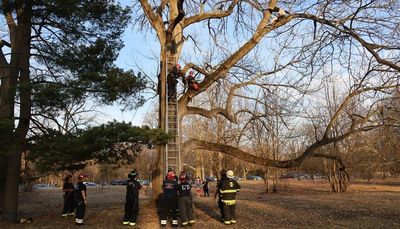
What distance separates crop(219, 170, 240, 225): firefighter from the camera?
1264 cm

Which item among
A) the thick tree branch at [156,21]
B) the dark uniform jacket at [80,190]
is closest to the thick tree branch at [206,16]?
the thick tree branch at [156,21]

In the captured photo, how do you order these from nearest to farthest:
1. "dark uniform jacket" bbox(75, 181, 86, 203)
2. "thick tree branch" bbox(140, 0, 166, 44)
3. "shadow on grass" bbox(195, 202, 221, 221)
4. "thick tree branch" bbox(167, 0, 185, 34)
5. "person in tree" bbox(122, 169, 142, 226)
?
"person in tree" bbox(122, 169, 142, 226) → "dark uniform jacket" bbox(75, 181, 86, 203) → "shadow on grass" bbox(195, 202, 221, 221) → "thick tree branch" bbox(167, 0, 185, 34) → "thick tree branch" bbox(140, 0, 166, 44)

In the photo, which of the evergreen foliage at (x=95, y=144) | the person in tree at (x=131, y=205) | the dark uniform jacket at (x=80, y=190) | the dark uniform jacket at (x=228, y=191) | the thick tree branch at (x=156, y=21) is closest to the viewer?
the evergreen foliage at (x=95, y=144)

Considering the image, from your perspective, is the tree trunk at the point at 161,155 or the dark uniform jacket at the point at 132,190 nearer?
the dark uniform jacket at the point at 132,190

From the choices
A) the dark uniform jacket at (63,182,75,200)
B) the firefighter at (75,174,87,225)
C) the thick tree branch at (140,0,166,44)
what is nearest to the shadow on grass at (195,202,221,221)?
the firefighter at (75,174,87,225)

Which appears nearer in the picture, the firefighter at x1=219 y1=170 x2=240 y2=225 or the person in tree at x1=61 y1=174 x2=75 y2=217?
the firefighter at x1=219 y1=170 x2=240 y2=225

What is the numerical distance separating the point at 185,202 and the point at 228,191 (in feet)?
4.87

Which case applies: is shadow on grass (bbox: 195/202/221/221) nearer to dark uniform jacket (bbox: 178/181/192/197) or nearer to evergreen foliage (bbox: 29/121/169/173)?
dark uniform jacket (bbox: 178/181/192/197)

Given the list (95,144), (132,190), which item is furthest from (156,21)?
(132,190)

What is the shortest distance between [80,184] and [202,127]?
89.7ft

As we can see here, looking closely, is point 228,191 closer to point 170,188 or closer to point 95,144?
point 170,188

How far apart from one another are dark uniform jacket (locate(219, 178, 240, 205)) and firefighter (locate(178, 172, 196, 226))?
1.13 m

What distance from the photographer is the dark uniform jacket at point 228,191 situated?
42.7 feet

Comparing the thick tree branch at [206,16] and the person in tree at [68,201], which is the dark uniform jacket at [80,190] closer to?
the person in tree at [68,201]
